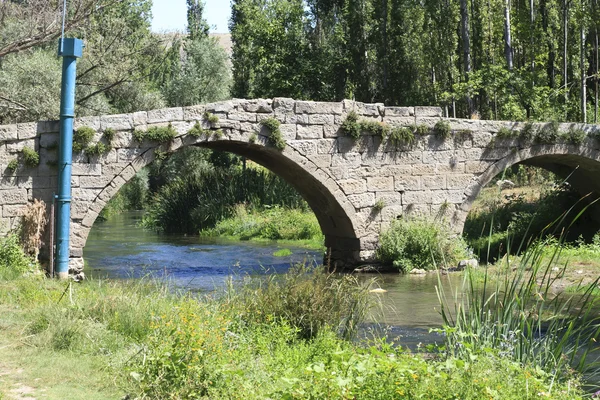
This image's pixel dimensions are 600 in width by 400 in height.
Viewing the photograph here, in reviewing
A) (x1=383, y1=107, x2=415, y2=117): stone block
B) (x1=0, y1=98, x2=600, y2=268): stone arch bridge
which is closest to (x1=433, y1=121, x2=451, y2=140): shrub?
(x1=0, y1=98, x2=600, y2=268): stone arch bridge

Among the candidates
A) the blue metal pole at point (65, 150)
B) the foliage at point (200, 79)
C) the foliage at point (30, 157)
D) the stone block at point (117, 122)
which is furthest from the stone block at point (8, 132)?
the foliage at point (200, 79)

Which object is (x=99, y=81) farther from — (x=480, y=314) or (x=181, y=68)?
(x=480, y=314)

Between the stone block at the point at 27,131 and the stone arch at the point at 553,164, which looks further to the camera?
the stone arch at the point at 553,164

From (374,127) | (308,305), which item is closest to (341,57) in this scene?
(374,127)

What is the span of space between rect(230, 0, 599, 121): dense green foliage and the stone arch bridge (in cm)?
930

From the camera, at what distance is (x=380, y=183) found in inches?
575

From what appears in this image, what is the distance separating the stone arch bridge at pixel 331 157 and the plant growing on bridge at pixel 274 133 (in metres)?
0.07

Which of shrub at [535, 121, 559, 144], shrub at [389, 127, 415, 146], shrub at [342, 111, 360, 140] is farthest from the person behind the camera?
shrub at [535, 121, 559, 144]

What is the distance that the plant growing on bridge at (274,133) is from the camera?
13.4 m

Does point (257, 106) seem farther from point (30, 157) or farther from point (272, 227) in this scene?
point (272, 227)

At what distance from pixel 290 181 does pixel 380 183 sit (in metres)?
1.85

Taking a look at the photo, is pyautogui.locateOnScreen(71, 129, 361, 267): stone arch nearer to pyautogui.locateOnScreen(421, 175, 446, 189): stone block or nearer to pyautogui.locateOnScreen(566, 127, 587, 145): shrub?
pyautogui.locateOnScreen(421, 175, 446, 189): stone block

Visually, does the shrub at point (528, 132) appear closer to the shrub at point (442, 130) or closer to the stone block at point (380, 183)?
the shrub at point (442, 130)

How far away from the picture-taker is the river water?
378 inches
